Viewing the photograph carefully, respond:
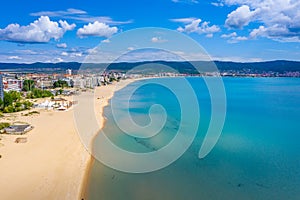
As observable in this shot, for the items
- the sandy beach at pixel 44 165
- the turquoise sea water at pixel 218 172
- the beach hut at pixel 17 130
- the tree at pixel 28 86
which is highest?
the tree at pixel 28 86

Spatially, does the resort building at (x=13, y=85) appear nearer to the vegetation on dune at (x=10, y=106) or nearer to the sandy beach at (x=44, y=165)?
the vegetation on dune at (x=10, y=106)

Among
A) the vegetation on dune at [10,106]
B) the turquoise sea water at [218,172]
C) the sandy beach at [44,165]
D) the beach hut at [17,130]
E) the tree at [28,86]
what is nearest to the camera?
the sandy beach at [44,165]

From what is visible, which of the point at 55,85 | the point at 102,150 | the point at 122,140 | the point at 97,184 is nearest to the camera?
the point at 97,184

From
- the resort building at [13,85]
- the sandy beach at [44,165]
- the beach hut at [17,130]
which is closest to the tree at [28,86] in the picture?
the resort building at [13,85]

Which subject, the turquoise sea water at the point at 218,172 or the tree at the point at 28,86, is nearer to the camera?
the turquoise sea water at the point at 218,172

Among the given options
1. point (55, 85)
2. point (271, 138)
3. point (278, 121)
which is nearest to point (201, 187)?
point (271, 138)

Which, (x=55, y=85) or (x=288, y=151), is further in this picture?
(x=55, y=85)

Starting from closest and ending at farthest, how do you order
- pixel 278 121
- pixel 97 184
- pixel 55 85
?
pixel 97 184 → pixel 278 121 → pixel 55 85

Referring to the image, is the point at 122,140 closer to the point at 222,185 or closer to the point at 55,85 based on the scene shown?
the point at 222,185

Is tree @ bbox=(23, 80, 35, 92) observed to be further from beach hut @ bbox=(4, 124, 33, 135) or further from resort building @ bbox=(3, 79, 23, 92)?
beach hut @ bbox=(4, 124, 33, 135)
